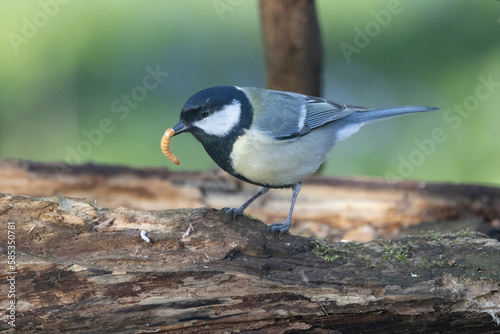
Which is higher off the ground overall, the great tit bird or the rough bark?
the great tit bird

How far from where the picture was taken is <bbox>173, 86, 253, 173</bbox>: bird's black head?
2.93m

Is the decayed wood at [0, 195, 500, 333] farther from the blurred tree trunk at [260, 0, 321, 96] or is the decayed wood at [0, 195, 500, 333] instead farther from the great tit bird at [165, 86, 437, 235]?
the blurred tree trunk at [260, 0, 321, 96]

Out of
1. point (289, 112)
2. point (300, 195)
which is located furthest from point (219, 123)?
point (300, 195)

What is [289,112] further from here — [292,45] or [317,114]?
[292,45]

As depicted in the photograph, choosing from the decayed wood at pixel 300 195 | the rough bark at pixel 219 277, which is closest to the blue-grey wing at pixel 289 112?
the rough bark at pixel 219 277

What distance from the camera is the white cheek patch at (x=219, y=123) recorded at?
295cm

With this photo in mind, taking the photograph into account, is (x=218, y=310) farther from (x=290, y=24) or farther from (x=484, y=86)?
(x=484, y=86)

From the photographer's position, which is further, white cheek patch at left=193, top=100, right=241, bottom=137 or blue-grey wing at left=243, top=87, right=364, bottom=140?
blue-grey wing at left=243, top=87, right=364, bottom=140

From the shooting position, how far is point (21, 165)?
183 inches

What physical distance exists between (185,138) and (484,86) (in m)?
3.81

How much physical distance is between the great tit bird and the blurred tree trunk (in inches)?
41.0

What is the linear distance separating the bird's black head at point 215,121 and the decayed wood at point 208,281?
1.49 feet

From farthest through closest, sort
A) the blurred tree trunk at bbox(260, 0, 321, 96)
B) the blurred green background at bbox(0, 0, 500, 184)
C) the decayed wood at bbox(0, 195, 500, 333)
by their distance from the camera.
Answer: the blurred green background at bbox(0, 0, 500, 184) < the blurred tree trunk at bbox(260, 0, 321, 96) < the decayed wood at bbox(0, 195, 500, 333)

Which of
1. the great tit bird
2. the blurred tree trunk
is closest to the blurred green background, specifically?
the blurred tree trunk
